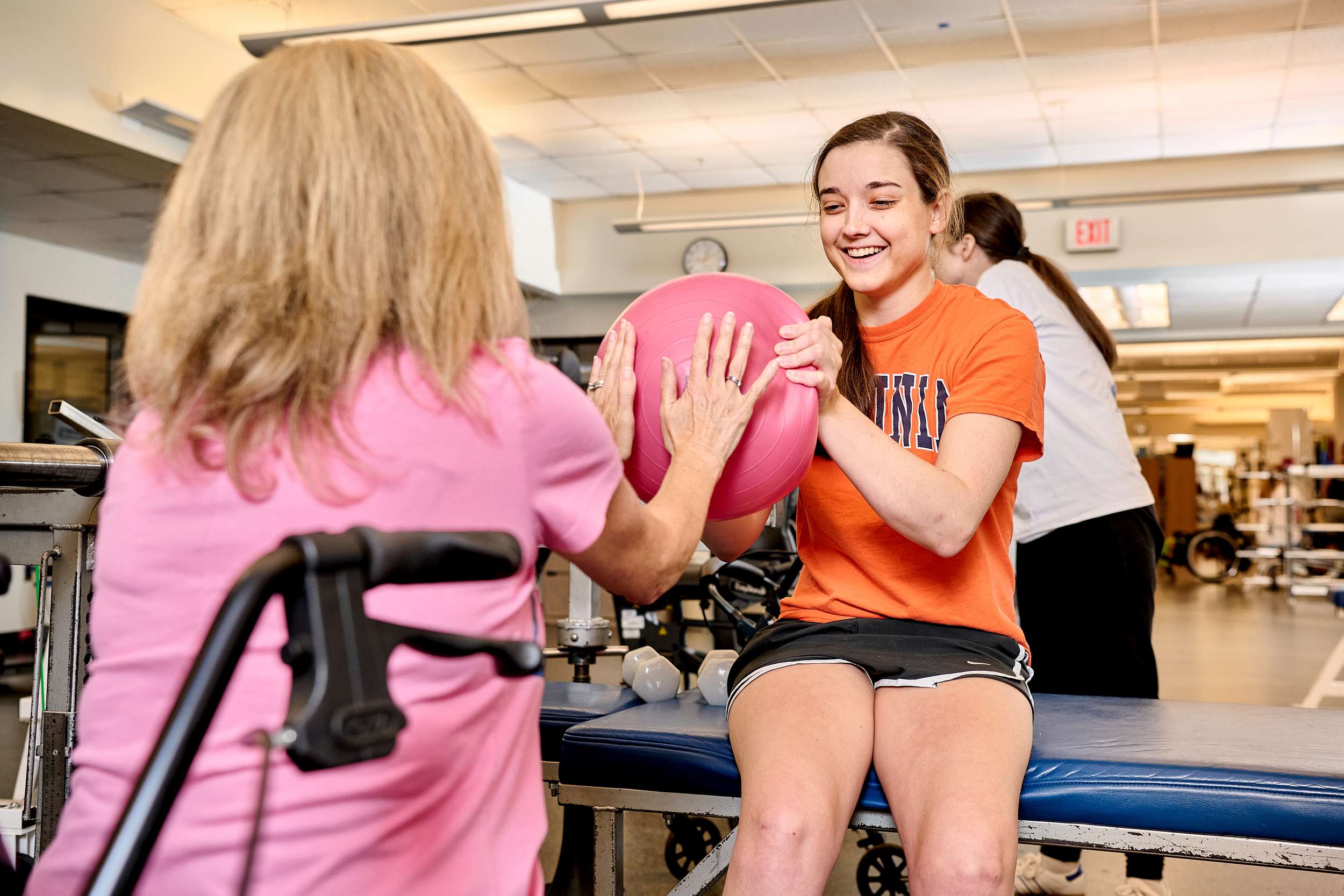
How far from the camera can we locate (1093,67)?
625 centimetres

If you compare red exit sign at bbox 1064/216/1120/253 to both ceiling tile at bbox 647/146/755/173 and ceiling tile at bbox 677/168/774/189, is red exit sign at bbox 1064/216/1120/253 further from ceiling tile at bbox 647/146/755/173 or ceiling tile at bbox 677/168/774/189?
ceiling tile at bbox 647/146/755/173

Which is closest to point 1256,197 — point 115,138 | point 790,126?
point 790,126

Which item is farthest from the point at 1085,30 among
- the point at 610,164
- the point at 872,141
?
the point at 872,141

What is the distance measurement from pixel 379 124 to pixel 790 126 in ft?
22.7

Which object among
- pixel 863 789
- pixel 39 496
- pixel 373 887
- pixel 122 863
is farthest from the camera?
pixel 39 496

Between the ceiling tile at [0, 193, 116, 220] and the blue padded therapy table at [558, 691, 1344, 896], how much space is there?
6.54m

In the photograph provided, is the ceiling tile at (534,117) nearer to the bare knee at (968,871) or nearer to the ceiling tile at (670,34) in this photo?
the ceiling tile at (670,34)

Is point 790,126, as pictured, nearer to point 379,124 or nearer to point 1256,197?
point 1256,197

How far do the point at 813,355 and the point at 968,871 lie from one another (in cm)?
62

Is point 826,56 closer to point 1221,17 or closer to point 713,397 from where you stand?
point 1221,17

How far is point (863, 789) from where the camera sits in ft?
4.83

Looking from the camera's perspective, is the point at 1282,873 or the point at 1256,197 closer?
the point at 1282,873

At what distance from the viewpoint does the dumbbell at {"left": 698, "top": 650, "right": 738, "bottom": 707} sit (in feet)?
6.69

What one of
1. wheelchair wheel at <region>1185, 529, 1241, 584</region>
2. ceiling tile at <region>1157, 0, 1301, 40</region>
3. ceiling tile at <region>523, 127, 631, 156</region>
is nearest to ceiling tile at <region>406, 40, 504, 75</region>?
ceiling tile at <region>523, 127, 631, 156</region>
